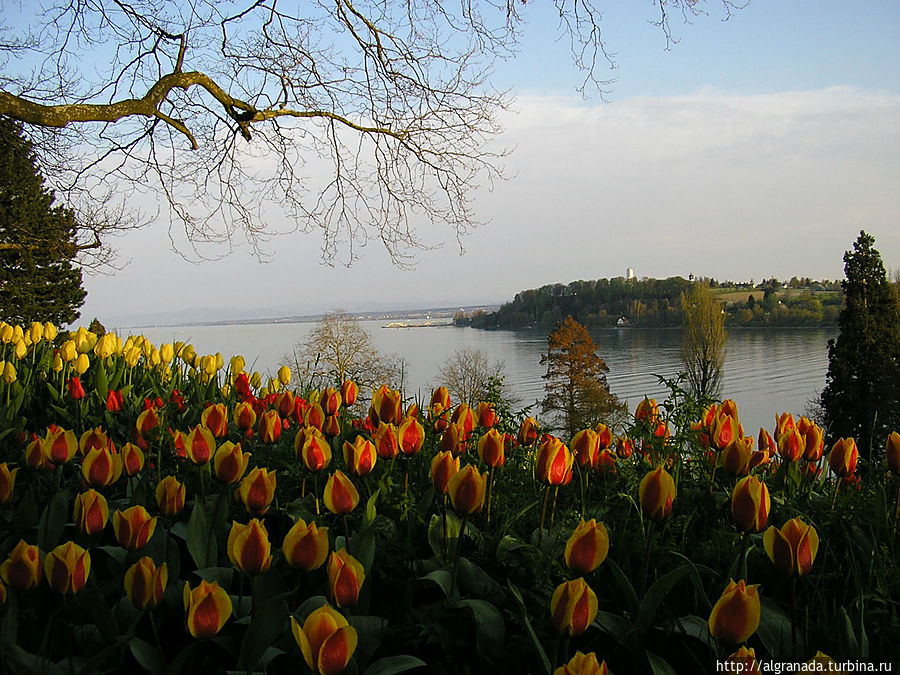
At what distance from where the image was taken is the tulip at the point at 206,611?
0.91 m

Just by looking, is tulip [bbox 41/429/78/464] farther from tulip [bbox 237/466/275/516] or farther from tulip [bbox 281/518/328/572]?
tulip [bbox 281/518/328/572]

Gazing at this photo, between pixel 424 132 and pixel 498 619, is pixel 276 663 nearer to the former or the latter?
pixel 498 619

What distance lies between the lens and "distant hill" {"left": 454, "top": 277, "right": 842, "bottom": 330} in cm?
4344

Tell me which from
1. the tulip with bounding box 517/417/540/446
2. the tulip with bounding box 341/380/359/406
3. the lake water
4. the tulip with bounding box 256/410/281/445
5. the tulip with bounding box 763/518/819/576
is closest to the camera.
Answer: the tulip with bounding box 763/518/819/576

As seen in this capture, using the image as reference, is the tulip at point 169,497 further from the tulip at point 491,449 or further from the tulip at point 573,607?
the tulip at point 573,607

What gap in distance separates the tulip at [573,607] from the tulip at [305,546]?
37cm

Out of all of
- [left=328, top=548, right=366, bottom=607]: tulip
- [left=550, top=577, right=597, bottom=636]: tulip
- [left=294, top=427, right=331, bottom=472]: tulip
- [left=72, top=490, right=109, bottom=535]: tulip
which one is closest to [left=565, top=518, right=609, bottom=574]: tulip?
[left=550, top=577, right=597, bottom=636]: tulip

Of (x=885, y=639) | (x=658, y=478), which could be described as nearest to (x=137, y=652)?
(x=658, y=478)

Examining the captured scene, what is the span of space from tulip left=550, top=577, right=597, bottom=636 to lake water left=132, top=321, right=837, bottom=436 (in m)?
26.8

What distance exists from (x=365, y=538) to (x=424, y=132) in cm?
508

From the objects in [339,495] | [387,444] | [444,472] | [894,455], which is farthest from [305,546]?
[894,455]

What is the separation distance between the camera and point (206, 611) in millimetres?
915

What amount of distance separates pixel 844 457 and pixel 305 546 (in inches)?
50.0

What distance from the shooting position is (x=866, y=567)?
4.17 ft
